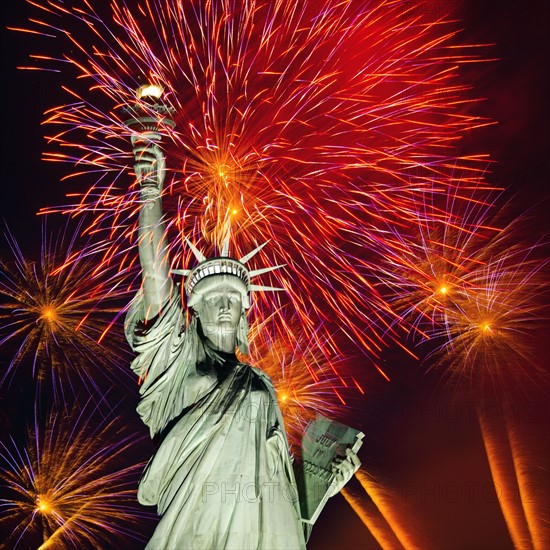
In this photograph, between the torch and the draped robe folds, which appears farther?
the torch

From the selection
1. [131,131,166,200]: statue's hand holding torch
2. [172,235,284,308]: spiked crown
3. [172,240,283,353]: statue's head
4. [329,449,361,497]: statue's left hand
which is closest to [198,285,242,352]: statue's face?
[172,240,283,353]: statue's head

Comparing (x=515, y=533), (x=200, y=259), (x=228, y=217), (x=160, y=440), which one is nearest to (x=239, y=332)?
(x=200, y=259)

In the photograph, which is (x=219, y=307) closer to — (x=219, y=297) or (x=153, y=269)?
(x=219, y=297)

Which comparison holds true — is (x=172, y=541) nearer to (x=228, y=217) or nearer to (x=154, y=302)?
(x=154, y=302)

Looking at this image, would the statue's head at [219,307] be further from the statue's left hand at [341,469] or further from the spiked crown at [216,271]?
the statue's left hand at [341,469]

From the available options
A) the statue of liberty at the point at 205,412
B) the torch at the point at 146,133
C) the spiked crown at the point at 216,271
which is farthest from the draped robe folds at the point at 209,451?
the torch at the point at 146,133

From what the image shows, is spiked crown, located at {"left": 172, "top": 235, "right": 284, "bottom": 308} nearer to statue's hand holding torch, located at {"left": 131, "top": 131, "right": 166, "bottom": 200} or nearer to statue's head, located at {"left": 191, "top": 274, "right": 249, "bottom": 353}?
statue's head, located at {"left": 191, "top": 274, "right": 249, "bottom": 353}
